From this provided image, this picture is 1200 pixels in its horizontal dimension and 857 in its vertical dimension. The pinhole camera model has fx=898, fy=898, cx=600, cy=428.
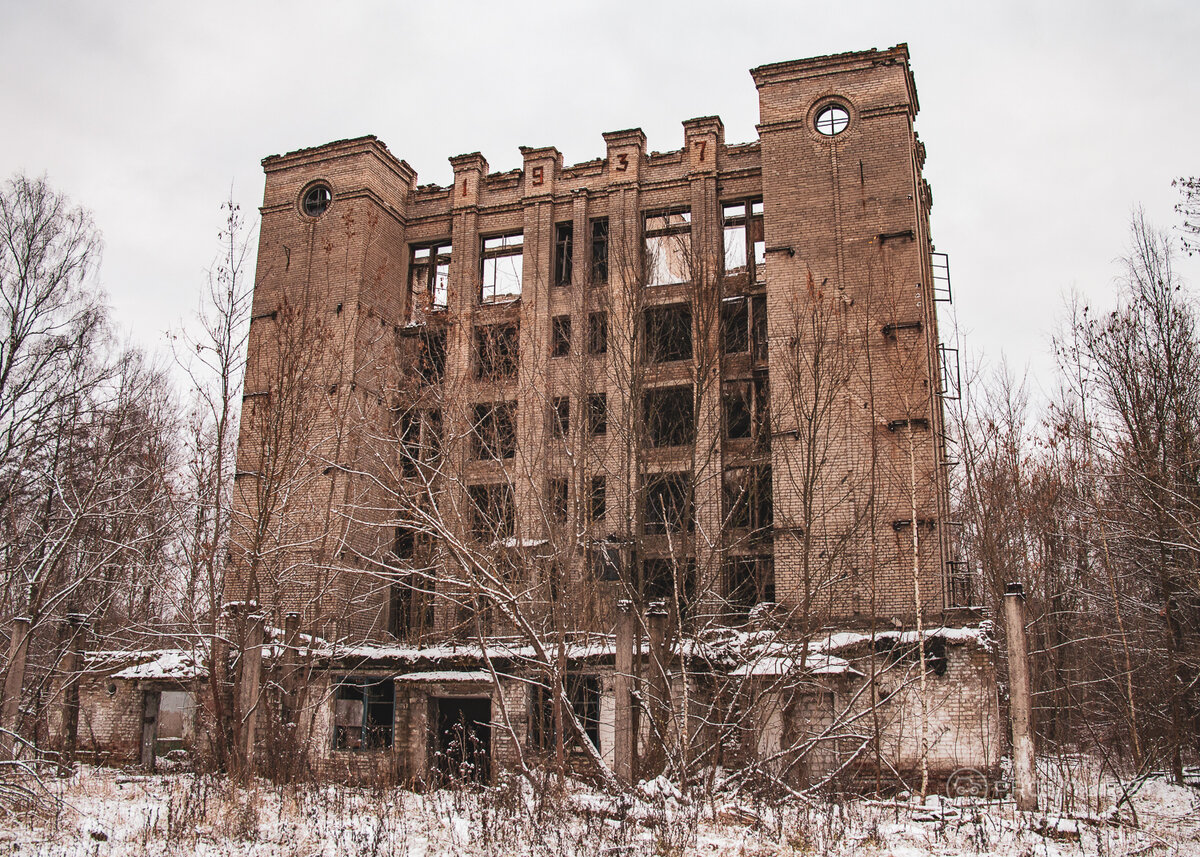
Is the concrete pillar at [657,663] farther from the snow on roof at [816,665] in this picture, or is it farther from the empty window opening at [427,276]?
the empty window opening at [427,276]

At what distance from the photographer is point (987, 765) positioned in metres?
13.9

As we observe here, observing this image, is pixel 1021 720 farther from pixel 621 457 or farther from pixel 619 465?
pixel 619 465

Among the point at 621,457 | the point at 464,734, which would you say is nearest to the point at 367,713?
the point at 464,734

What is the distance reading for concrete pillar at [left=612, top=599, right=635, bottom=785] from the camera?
10969 millimetres

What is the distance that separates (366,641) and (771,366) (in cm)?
1076

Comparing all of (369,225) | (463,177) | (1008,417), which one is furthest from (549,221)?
(1008,417)

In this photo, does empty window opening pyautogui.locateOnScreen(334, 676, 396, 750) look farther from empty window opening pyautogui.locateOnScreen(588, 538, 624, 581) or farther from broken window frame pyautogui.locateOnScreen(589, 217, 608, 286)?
broken window frame pyautogui.locateOnScreen(589, 217, 608, 286)

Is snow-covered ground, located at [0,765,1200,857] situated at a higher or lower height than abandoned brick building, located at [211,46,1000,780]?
lower

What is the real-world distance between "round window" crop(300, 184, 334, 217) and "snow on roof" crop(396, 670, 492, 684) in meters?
12.7

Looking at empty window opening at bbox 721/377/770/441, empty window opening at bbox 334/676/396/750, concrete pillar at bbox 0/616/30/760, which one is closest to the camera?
concrete pillar at bbox 0/616/30/760

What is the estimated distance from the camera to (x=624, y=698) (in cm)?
1095

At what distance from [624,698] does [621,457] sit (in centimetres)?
450

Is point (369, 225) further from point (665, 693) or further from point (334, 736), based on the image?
point (665, 693)

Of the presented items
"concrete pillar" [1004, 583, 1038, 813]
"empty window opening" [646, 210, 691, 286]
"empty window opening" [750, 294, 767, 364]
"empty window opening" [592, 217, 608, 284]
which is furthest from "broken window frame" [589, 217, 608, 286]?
"concrete pillar" [1004, 583, 1038, 813]
